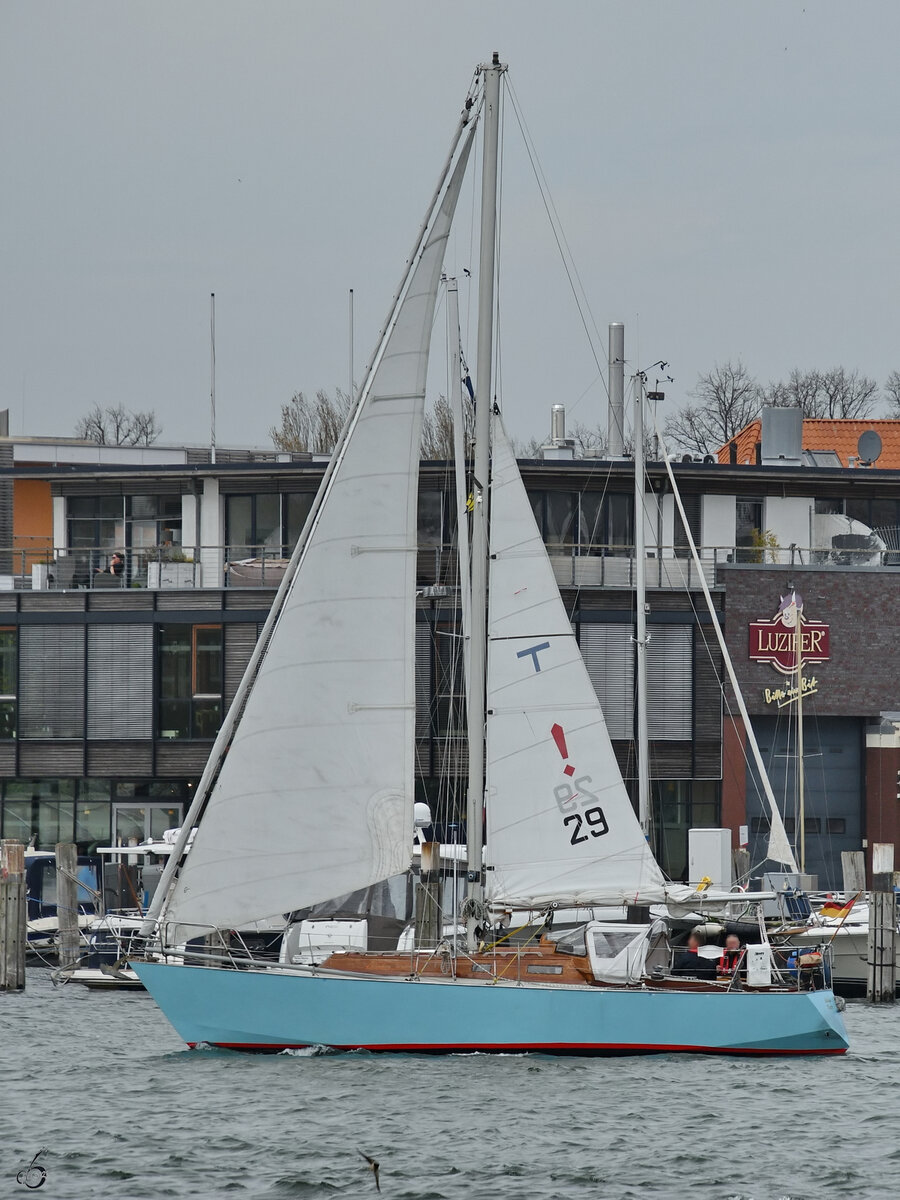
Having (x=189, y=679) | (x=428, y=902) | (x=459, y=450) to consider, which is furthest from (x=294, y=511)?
(x=428, y=902)

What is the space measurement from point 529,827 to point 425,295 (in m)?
7.19

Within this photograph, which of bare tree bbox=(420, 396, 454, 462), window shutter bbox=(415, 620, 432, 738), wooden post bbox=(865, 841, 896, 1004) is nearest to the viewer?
wooden post bbox=(865, 841, 896, 1004)

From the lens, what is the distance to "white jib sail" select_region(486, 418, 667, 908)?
Answer: 24.7 m

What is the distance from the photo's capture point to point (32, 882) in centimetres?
4084

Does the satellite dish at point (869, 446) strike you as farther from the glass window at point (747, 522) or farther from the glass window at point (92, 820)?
the glass window at point (92, 820)

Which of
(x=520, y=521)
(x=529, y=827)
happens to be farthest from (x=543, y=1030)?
(x=520, y=521)

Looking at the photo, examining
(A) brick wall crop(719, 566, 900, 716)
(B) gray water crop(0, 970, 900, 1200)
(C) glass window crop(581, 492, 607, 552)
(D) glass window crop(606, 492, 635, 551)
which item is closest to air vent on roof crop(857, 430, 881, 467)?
(A) brick wall crop(719, 566, 900, 716)

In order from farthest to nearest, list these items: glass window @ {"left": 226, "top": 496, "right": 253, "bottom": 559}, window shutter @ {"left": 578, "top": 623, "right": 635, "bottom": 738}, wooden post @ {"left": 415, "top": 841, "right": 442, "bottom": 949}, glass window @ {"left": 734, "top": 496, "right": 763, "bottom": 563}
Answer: glass window @ {"left": 734, "top": 496, "right": 763, "bottom": 563} < glass window @ {"left": 226, "top": 496, "right": 253, "bottom": 559} < window shutter @ {"left": 578, "top": 623, "right": 635, "bottom": 738} < wooden post @ {"left": 415, "top": 841, "right": 442, "bottom": 949}

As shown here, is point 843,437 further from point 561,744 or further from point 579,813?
point 579,813

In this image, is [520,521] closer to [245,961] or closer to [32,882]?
[245,961]

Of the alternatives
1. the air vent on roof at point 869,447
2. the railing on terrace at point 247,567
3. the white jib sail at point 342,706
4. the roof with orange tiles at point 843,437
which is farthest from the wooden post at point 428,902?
the roof with orange tiles at point 843,437

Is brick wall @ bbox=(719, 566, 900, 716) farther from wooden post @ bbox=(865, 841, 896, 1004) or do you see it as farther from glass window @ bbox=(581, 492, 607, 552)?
wooden post @ bbox=(865, 841, 896, 1004)

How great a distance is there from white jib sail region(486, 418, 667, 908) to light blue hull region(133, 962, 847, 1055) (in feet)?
4.99

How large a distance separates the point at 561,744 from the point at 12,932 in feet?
45.4
